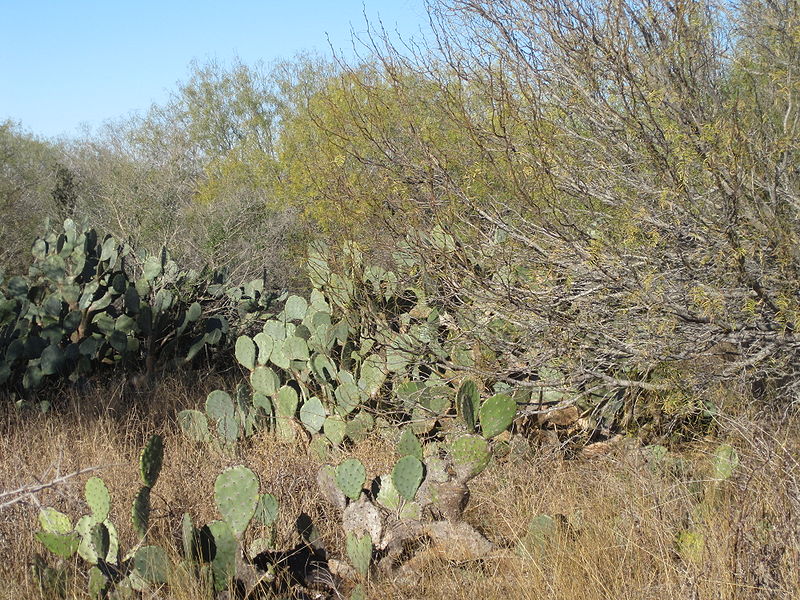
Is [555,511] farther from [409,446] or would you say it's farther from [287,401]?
[287,401]

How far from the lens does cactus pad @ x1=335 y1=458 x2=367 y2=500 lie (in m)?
3.62

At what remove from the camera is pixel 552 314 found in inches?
169

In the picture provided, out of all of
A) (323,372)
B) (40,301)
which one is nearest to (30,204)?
(40,301)

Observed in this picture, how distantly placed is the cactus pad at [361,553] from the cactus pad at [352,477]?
0.33 metres

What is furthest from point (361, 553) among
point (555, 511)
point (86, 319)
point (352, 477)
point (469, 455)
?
point (86, 319)

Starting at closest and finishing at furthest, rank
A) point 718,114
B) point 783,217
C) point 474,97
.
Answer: point 718,114
point 783,217
point 474,97

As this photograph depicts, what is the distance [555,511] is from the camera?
369cm

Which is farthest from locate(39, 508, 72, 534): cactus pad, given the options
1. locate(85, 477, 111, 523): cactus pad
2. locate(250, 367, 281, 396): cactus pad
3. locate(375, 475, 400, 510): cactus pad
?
locate(250, 367, 281, 396): cactus pad

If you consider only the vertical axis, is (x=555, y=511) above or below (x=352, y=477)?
below

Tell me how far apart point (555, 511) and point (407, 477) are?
0.63 metres

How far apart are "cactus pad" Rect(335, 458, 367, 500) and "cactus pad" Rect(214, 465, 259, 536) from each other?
0.51 metres

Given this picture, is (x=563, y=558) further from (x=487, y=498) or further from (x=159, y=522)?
(x=159, y=522)

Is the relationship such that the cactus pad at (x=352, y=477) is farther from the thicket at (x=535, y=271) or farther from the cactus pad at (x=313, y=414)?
the cactus pad at (x=313, y=414)

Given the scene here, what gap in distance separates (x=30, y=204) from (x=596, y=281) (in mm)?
17002
